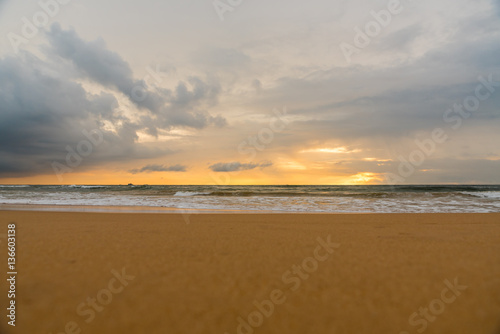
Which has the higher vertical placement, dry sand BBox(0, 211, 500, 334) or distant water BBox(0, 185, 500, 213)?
distant water BBox(0, 185, 500, 213)

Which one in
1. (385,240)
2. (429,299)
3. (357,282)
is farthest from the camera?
(385,240)

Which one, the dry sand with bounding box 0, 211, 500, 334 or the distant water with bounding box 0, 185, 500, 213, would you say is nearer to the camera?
the dry sand with bounding box 0, 211, 500, 334

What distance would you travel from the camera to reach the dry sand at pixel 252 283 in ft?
14.0

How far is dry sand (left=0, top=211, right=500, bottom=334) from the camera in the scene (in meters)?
4.26

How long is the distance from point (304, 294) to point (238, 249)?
11.1ft

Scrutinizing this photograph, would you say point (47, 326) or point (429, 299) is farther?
point (429, 299)

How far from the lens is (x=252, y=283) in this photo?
5625mm

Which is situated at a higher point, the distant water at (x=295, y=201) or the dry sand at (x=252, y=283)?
the distant water at (x=295, y=201)

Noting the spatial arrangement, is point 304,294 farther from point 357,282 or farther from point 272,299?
point 357,282

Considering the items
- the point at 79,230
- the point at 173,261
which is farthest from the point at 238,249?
the point at 79,230

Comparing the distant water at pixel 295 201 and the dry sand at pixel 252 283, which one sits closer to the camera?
the dry sand at pixel 252 283

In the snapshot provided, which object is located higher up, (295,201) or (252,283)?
(295,201)

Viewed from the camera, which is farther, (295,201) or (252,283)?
(295,201)

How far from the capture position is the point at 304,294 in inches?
203
